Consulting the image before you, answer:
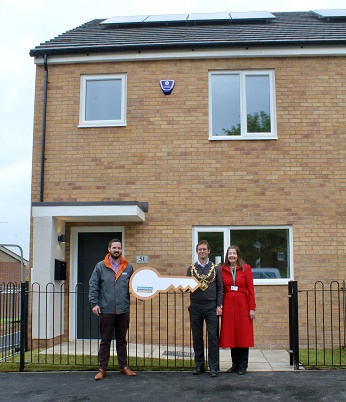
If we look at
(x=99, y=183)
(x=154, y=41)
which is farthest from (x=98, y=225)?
(x=154, y=41)

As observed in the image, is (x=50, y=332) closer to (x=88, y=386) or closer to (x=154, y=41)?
(x=88, y=386)

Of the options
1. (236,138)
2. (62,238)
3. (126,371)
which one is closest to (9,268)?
(62,238)

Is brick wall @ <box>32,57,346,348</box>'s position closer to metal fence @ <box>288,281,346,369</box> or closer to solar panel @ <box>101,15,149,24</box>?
metal fence @ <box>288,281,346,369</box>

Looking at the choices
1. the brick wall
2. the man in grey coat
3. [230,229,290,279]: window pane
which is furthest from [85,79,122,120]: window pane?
the man in grey coat

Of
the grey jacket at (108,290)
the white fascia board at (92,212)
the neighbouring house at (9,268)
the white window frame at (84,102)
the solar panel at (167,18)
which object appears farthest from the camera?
the neighbouring house at (9,268)

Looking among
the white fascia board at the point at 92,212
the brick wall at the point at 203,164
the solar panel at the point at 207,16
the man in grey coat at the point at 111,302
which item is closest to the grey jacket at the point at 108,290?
the man in grey coat at the point at 111,302

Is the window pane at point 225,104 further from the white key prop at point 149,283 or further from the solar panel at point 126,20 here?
the white key prop at point 149,283

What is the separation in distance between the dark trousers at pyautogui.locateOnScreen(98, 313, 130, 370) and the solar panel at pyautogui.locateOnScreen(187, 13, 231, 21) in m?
7.27

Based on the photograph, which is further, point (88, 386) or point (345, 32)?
point (345, 32)

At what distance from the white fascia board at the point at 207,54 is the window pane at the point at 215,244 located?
3.35m

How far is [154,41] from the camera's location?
417 inches

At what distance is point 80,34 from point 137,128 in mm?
2703

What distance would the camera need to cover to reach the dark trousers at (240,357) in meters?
7.47

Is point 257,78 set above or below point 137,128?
above
